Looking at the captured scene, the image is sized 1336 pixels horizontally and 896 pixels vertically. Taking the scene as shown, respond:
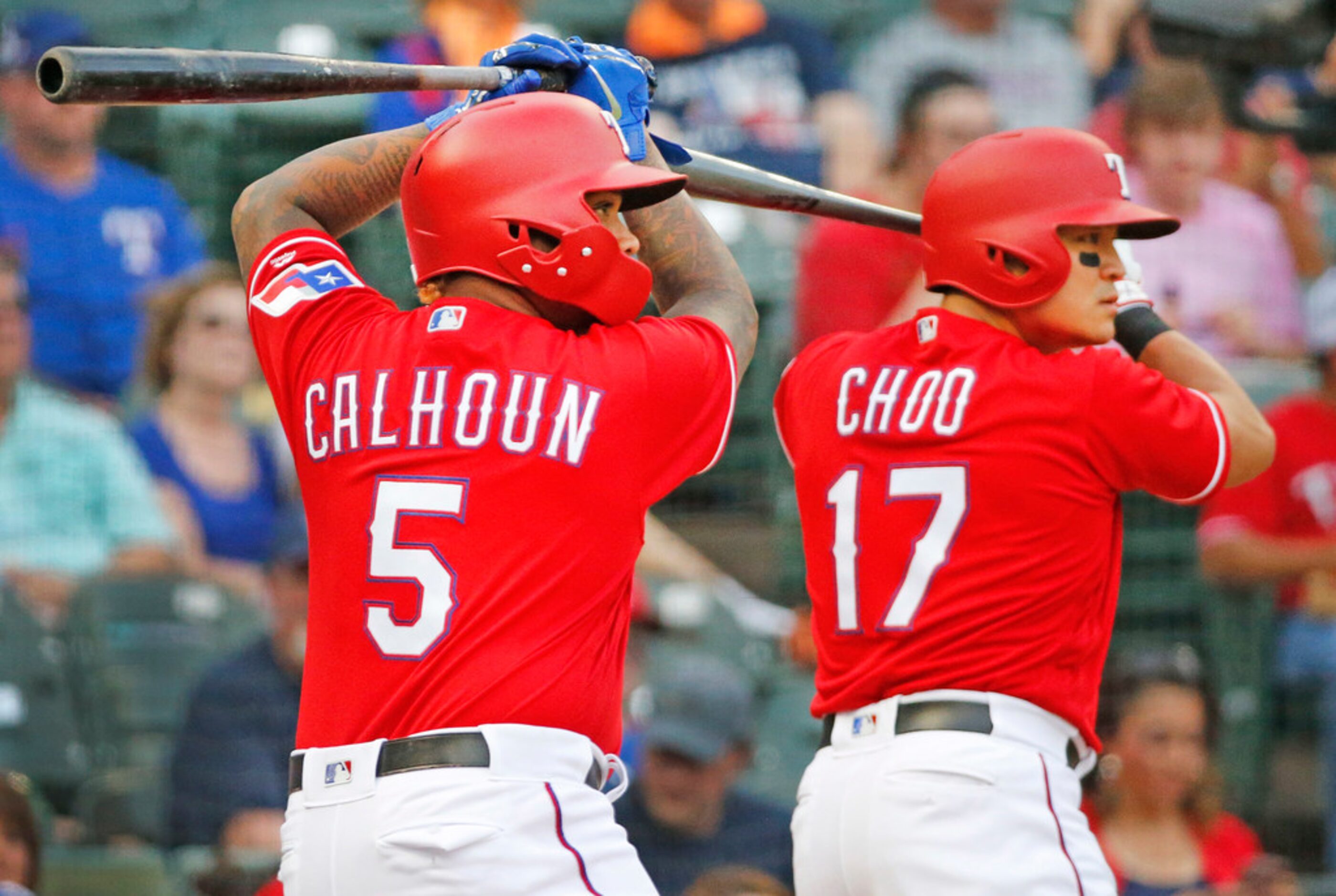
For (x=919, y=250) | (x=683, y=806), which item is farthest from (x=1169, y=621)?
(x=683, y=806)

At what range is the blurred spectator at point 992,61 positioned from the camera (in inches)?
273

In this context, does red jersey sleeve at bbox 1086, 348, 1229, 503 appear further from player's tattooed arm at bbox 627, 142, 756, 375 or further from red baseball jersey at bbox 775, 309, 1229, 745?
player's tattooed arm at bbox 627, 142, 756, 375

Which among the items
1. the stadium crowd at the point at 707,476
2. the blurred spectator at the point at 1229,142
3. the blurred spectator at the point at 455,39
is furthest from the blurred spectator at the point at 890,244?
the blurred spectator at the point at 455,39

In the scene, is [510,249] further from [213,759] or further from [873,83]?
[873,83]

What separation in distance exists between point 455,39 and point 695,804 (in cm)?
316

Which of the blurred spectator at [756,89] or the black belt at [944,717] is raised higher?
the blurred spectator at [756,89]

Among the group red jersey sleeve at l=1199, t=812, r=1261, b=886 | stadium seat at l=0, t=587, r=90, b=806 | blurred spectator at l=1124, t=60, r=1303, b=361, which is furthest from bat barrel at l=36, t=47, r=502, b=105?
blurred spectator at l=1124, t=60, r=1303, b=361

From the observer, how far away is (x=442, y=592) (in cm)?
256

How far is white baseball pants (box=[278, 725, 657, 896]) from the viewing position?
2461 mm

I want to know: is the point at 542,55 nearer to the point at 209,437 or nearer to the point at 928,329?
the point at 928,329

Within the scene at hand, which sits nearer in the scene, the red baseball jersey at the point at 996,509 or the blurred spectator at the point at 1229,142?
the red baseball jersey at the point at 996,509

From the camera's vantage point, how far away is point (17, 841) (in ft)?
13.9

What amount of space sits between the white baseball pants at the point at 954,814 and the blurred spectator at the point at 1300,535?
2.80 metres

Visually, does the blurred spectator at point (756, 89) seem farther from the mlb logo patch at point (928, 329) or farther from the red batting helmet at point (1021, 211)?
the mlb logo patch at point (928, 329)
